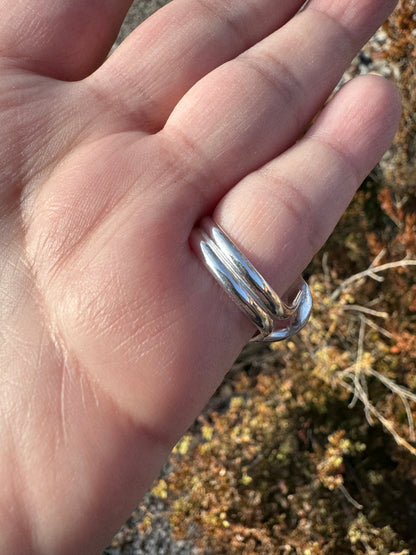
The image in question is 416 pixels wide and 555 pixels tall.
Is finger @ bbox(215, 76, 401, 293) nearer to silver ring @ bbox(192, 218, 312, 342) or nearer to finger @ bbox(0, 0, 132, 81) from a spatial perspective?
silver ring @ bbox(192, 218, 312, 342)

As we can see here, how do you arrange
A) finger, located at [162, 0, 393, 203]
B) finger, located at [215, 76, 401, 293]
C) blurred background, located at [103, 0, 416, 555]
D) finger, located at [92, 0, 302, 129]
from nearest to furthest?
finger, located at [215, 76, 401, 293]
finger, located at [162, 0, 393, 203]
finger, located at [92, 0, 302, 129]
blurred background, located at [103, 0, 416, 555]

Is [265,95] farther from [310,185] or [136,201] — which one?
[136,201]

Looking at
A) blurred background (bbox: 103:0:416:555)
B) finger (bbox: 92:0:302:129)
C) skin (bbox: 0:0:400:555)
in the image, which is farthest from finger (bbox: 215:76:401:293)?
blurred background (bbox: 103:0:416:555)

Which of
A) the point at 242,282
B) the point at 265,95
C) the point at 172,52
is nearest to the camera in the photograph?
the point at 242,282

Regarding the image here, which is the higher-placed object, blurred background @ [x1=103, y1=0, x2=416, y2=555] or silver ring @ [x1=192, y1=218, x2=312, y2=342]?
silver ring @ [x1=192, y1=218, x2=312, y2=342]

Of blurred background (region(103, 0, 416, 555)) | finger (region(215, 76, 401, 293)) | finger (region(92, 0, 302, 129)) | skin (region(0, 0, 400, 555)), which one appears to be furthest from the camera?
blurred background (region(103, 0, 416, 555))

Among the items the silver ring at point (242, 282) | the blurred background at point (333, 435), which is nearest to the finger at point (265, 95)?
the silver ring at point (242, 282)

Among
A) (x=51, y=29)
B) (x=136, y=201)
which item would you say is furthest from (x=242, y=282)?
(x=51, y=29)
